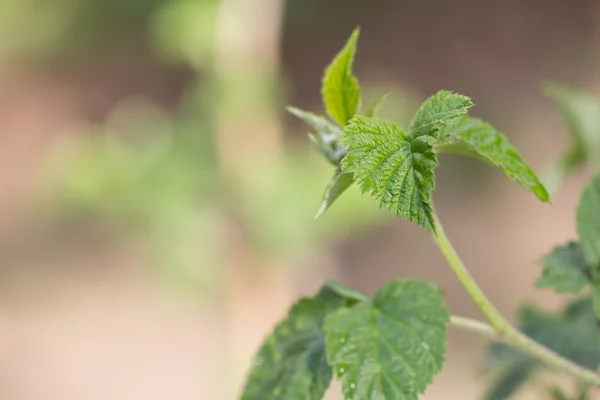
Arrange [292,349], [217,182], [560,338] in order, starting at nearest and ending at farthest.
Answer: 1. [292,349]
2. [560,338]
3. [217,182]

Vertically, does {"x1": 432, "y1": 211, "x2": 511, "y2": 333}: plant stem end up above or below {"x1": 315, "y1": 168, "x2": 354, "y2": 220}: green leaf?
below

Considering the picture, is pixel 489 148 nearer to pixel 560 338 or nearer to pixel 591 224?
pixel 591 224

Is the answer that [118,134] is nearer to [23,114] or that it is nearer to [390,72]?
[390,72]

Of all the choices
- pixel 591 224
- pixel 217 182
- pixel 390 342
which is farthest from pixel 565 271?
pixel 217 182

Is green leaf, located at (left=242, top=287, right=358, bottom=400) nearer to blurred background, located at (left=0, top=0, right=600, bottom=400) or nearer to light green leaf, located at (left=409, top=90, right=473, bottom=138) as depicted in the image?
light green leaf, located at (left=409, top=90, right=473, bottom=138)

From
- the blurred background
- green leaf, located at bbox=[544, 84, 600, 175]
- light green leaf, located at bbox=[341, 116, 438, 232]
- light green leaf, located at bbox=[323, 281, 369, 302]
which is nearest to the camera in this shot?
light green leaf, located at bbox=[341, 116, 438, 232]

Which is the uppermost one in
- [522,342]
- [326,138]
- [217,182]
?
[217,182]

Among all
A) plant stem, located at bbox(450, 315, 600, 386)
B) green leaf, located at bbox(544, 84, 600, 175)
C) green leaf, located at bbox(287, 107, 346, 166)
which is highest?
green leaf, located at bbox(544, 84, 600, 175)

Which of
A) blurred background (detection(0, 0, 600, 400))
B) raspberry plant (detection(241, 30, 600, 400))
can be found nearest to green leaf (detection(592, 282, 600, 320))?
raspberry plant (detection(241, 30, 600, 400))

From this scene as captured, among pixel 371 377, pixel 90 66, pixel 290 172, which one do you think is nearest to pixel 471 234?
pixel 290 172
